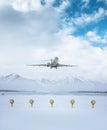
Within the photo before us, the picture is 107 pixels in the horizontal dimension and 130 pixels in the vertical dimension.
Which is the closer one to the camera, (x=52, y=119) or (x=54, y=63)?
(x=52, y=119)

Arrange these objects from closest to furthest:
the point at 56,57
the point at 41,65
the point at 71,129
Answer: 1. the point at 71,129
2. the point at 56,57
3. the point at 41,65

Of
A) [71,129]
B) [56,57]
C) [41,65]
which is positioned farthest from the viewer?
[41,65]

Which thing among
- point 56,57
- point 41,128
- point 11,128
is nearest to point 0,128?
point 11,128

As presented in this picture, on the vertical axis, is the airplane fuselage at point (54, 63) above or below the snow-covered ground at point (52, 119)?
above

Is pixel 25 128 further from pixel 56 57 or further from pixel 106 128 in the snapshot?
pixel 56 57

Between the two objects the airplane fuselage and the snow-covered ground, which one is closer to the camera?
the snow-covered ground

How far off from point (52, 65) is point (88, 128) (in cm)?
7714

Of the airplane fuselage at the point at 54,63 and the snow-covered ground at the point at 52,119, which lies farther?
the airplane fuselage at the point at 54,63

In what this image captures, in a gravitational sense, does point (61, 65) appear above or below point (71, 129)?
above

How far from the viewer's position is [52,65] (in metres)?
103

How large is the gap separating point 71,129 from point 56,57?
7679 cm

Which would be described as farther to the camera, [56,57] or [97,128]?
[56,57]

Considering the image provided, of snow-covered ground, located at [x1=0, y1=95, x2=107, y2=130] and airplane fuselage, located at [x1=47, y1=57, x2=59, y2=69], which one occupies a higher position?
airplane fuselage, located at [x1=47, y1=57, x2=59, y2=69]

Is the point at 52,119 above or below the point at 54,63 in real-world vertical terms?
below
